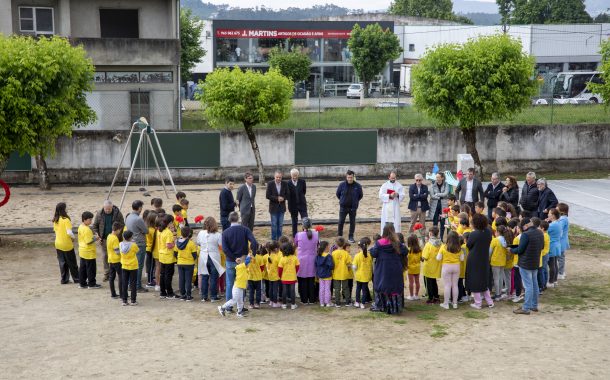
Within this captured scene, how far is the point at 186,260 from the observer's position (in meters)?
13.8

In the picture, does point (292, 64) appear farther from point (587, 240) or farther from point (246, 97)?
point (587, 240)

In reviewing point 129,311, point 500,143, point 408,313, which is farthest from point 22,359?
point 500,143

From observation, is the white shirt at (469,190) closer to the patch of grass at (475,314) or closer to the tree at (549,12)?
the patch of grass at (475,314)

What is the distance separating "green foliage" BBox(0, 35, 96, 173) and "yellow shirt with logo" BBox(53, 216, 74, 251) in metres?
4.25

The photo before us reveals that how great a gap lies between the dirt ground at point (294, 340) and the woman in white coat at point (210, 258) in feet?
1.67

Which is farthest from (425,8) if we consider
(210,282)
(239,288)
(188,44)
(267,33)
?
(239,288)

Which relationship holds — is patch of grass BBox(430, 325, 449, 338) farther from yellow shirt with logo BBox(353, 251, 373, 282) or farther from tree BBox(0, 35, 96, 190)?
tree BBox(0, 35, 96, 190)

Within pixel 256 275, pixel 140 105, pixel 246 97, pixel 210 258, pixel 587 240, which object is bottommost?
pixel 587 240

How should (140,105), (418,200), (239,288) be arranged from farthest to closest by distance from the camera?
(140,105) < (418,200) < (239,288)

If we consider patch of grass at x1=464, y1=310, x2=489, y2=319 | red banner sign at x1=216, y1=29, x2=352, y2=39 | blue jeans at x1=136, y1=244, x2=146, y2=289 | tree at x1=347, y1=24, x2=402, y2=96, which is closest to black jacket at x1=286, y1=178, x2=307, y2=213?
blue jeans at x1=136, y1=244, x2=146, y2=289

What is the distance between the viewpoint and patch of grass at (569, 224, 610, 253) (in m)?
18.1

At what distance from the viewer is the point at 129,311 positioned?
43.7 ft

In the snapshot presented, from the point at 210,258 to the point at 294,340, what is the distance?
2.57m

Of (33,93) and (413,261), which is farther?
(33,93)
